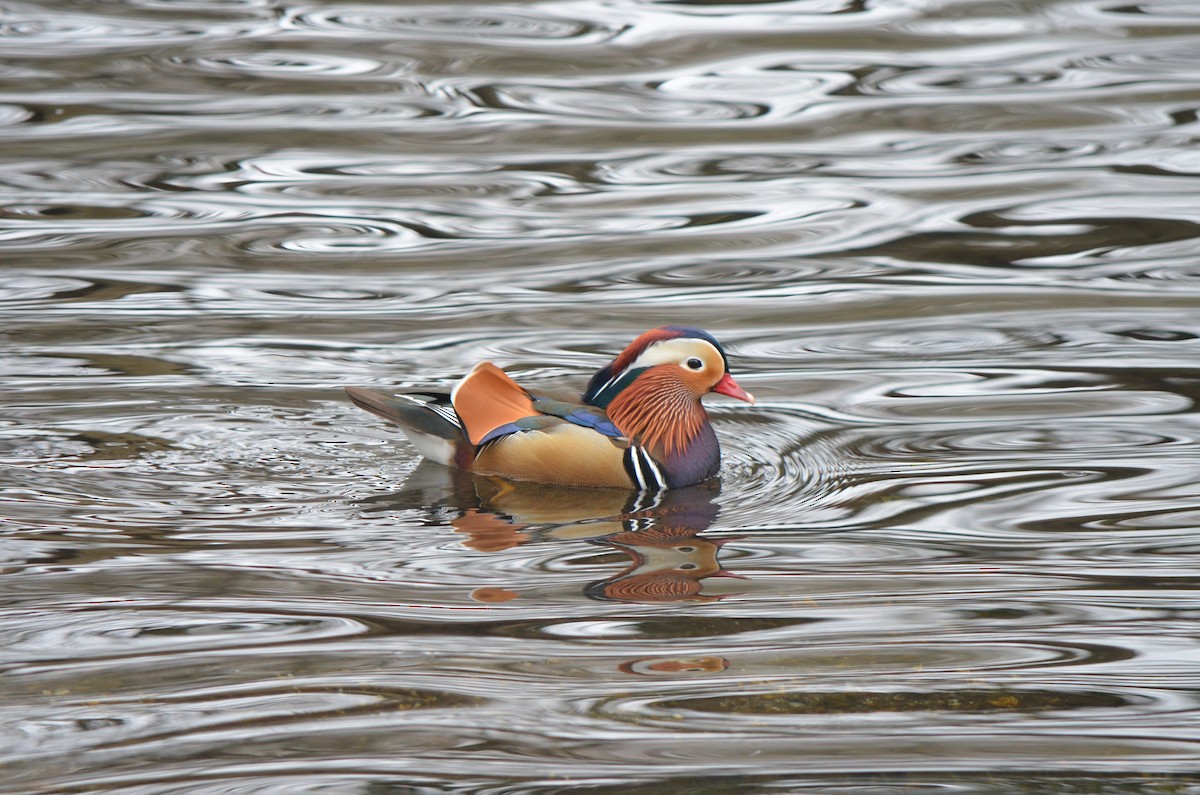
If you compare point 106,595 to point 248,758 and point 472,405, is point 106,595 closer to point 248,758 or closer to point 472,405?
point 248,758

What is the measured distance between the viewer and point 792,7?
1264cm

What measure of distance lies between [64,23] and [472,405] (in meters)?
7.52

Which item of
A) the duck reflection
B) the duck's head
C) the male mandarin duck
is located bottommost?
the duck reflection

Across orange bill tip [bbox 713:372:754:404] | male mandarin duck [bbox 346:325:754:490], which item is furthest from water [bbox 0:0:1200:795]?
orange bill tip [bbox 713:372:754:404]

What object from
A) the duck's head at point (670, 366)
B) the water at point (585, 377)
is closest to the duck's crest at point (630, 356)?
the duck's head at point (670, 366)

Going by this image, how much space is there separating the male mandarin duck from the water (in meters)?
0.15

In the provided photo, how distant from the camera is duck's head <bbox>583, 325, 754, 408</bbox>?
20.9ft

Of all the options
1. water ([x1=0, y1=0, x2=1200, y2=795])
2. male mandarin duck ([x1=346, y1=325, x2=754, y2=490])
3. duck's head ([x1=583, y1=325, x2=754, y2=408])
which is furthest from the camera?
duck's head ([x1=583, y1=325, x2=754, y2=408])

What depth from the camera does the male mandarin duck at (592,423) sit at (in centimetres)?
607

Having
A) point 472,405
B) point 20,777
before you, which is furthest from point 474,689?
point 472,405

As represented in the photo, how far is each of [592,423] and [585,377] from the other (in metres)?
1.19

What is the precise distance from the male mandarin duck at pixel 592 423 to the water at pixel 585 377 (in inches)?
5.9

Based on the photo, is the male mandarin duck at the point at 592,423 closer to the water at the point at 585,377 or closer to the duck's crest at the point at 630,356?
the duck's crest at the point at 630,356

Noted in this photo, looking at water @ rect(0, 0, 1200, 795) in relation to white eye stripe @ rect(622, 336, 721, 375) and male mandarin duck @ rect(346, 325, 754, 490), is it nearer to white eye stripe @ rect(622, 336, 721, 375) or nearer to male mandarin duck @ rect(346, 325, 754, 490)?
male mandarin duck @ rect(346, 325, 754, 490)
